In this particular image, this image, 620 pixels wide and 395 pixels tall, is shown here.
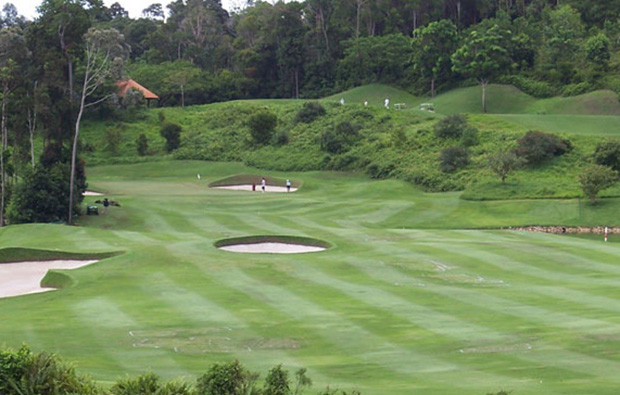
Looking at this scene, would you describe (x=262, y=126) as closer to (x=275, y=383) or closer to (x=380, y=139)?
(x=380, y=139)

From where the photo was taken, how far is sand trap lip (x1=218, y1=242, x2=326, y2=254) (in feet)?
143

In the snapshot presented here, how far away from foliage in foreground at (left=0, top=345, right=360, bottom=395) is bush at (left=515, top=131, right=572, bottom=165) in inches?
2297

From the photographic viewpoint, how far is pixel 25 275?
38.2 meters

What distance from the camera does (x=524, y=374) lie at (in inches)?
789

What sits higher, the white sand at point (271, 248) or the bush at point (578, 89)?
the bush at point (578, 89)

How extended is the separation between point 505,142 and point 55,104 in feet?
123

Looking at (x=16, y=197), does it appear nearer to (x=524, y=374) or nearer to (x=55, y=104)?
(x=55, y=104)

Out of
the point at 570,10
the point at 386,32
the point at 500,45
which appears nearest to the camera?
the point at 500,45

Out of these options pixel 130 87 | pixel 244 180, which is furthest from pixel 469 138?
pixel 130 87

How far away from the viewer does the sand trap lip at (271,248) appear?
43469 mm

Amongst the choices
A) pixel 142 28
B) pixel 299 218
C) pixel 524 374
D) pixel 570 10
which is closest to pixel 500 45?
pixel 570 10

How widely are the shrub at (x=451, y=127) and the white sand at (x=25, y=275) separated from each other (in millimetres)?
47758

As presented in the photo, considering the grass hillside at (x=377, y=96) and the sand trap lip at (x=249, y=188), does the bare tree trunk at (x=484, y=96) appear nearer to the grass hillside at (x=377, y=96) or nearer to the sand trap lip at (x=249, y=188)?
the grass hillside at (x=377, y=96)

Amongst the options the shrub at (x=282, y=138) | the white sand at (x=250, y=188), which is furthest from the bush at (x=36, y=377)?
the shrub at (x=282, y=138)
